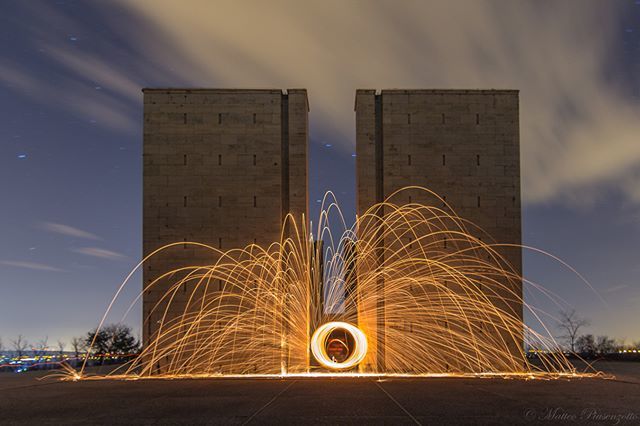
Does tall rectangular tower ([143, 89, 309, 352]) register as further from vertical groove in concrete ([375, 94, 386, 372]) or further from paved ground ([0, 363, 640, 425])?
paved ground ([0, 363, 640, 425])

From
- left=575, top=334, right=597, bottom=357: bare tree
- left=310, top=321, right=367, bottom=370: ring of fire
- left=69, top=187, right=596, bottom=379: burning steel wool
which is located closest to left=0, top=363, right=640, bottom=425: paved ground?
left=310, top=321, right=367, bottom=370: ring of fire

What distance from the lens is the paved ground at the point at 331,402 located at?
10414 mm

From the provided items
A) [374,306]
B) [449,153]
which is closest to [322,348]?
[374,306]

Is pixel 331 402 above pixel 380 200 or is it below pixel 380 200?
below

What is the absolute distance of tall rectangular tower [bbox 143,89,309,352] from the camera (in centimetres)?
2928

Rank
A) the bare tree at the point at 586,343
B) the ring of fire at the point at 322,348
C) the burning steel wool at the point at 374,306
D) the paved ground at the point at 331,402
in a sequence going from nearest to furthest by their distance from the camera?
the paved ground at the point at 331,402 < the ring of fire at the point at 322,348 < the burning steel wool at the point at 374,306 < the bare tree at the point at 586,343

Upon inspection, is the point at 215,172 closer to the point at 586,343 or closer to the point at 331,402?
the point at 331,402

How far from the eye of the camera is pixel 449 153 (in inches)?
1172

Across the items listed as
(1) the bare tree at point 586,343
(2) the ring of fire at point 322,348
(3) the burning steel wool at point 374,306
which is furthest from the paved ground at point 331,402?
(1) the bare tree at point 586,343

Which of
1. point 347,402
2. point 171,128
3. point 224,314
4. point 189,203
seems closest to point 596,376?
point 347,402

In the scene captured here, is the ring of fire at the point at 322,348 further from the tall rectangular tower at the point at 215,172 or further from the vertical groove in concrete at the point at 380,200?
the tall rectangular tower at the point at 215,172

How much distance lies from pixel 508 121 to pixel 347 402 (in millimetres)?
20890

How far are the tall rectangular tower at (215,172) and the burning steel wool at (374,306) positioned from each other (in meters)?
0.47

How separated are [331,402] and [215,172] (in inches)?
737
